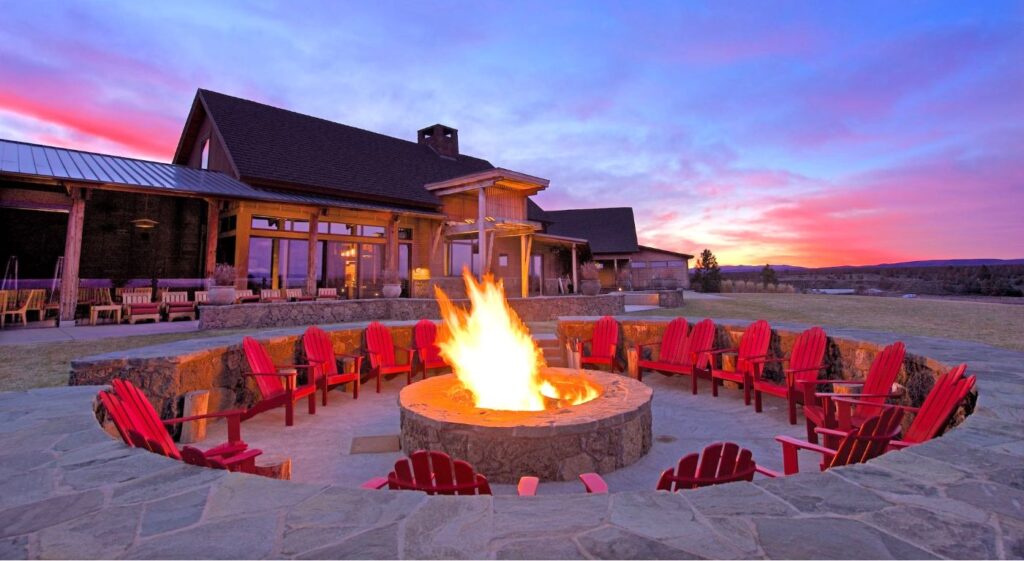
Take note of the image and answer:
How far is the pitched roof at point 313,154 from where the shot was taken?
54.5 feet

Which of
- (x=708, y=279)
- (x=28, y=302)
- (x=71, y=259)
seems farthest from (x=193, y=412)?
(x=708, y=279)

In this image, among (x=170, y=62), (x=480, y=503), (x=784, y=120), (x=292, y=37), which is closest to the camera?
(x=480, y=503)

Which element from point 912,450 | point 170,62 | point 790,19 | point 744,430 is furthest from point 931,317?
point 170,62

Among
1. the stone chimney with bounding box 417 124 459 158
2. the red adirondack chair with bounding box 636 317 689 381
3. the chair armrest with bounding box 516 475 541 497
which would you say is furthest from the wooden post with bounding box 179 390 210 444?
the stone chimney with bounding box 417 124 459 158

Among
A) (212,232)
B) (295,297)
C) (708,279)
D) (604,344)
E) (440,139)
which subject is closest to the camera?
(604,344)

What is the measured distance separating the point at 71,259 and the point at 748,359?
1632 cm

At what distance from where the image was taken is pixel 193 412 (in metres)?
4.95

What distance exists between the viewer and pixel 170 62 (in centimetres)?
1462

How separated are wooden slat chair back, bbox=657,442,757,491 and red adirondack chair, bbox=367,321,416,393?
5.69 metres

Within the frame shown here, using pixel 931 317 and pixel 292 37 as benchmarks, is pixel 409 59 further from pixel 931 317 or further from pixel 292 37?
pixel 931 317

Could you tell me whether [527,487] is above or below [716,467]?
below

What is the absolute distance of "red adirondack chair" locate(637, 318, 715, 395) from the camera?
7.10m

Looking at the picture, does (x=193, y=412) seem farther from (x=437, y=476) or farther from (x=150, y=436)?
(x=437, y=476)

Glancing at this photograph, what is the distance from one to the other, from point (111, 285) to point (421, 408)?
16.9 m
